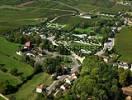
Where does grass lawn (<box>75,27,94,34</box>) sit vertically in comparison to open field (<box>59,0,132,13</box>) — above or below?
above

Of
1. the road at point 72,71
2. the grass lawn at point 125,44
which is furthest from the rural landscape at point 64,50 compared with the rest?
the road at point 72,71

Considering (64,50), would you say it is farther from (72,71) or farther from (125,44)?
(125,44)

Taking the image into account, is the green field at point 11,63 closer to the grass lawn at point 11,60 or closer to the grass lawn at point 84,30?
the grass lawn at point 11,60

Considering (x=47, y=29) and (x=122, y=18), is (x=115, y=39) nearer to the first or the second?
(x=47, y=29)

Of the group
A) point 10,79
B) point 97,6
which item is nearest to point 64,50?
point 10,79

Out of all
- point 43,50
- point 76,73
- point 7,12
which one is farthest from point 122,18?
point 76,73

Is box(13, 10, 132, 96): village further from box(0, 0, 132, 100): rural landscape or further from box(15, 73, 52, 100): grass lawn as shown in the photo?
box(15, 73, 52, 100): grass lawn

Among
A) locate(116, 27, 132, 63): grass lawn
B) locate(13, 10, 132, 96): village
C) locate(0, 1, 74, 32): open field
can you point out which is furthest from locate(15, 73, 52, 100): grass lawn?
locate(0, 1, 74, 32): open field
